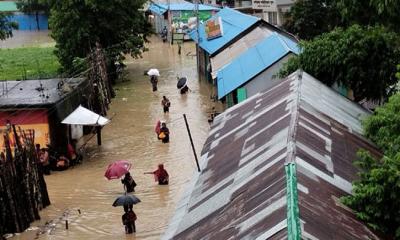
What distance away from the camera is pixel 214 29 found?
32.1 m

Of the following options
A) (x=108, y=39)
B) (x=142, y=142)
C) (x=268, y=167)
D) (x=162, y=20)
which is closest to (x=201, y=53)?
(x=108, y=39)

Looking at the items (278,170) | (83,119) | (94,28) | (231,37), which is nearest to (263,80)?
(83,119)

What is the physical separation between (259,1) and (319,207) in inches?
1353

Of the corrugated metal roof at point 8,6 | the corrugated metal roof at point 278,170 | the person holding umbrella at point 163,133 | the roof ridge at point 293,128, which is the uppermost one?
the roof ridge at point 293,128

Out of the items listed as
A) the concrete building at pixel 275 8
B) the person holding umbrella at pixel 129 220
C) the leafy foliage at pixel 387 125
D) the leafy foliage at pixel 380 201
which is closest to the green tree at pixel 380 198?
the leafy foliage at pixel 380 201

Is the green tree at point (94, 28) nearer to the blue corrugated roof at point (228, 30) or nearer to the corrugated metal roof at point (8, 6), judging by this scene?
the blue corrugated roof at point (228, 30)

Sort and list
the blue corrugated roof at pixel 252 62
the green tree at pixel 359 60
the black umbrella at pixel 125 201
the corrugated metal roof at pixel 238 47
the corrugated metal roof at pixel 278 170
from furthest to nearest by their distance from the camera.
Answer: the corrugated metal roof at pixel 238 47
the blue corrugated roof at pixel 252 62
the green tree at pixel 359 60
the black umbrella at pixel 125 201
the corrugated metal roof at pixel 278 170

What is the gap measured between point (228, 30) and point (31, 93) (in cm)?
1237

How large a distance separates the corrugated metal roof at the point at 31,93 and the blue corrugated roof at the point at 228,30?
7809 millimetres

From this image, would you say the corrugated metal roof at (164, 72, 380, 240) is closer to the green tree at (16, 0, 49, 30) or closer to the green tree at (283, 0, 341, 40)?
the green tree at (283, 0, 341, 40)

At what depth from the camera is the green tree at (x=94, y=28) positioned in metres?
33.3

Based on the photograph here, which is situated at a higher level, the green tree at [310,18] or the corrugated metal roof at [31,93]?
the green tree at [310,18]

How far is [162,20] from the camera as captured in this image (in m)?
56.8

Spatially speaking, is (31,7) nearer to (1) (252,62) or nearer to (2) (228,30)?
(2) (228,30)
